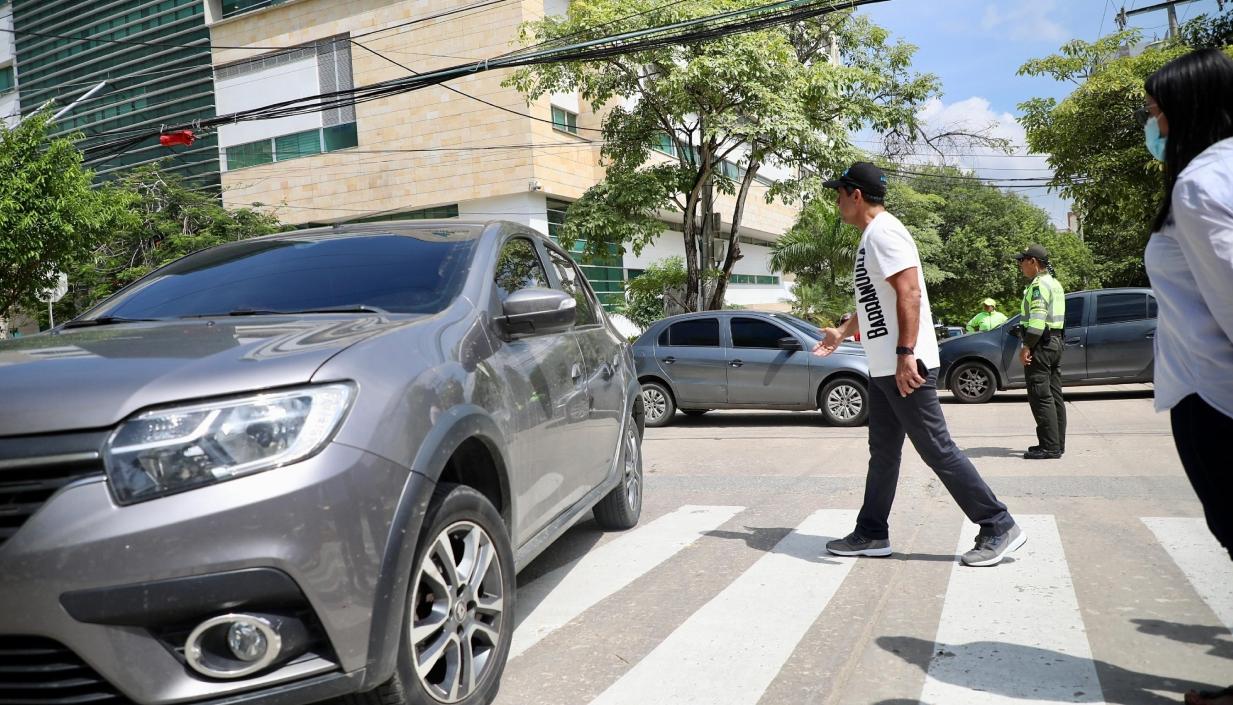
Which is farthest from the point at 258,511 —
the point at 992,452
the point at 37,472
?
the point at 992,452

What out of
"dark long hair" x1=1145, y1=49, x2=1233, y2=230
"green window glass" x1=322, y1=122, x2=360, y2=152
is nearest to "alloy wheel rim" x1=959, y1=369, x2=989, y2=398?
"dark long hair" x1=1145, y1=49, x2=1233, y2=230

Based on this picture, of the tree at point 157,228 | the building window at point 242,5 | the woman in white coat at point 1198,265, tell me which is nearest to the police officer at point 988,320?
the woman in white coat at point 1198,265

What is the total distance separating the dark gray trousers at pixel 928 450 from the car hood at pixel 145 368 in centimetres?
264

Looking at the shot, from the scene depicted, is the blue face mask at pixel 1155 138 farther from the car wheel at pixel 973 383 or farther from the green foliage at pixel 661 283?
the green foliage at pixel 661 283

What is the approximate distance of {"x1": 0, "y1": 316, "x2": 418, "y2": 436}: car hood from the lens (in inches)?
90.4

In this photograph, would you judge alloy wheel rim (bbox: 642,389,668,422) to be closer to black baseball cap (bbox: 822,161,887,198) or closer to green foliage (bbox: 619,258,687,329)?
black baseball cap (bbox: 822,161,887,198)

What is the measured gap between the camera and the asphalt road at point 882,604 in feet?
10.6

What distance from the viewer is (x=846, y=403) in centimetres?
1189

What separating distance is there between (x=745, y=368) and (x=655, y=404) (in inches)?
53.2

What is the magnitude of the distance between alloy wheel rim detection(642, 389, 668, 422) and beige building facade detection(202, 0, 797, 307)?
47.1ft

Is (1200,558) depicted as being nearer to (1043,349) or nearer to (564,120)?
(1043,349)

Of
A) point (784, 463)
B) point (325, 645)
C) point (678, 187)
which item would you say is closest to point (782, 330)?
point (784, 463)

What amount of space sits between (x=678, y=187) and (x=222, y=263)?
55.0 feet

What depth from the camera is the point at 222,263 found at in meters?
4.05
